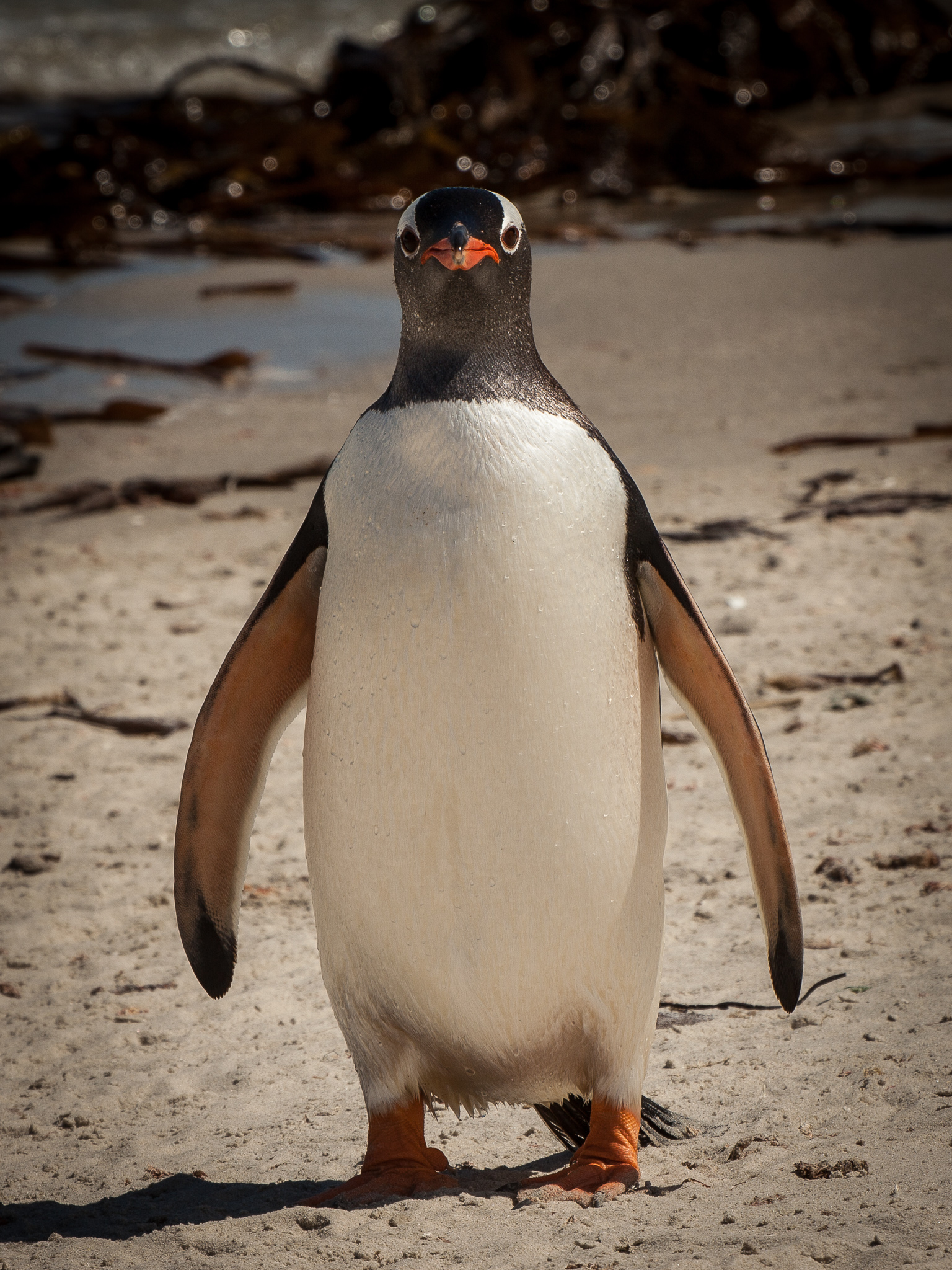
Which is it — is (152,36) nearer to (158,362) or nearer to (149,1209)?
(158,362)

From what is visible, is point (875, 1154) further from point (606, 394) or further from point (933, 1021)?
point (606, 394)

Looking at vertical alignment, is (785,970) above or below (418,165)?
below

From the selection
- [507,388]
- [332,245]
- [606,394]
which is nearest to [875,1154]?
[507,388]

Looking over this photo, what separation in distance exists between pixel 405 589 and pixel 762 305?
23.3 feet

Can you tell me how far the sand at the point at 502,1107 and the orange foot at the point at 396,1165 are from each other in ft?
0.19

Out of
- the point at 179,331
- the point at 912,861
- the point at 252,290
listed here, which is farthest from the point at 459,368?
the point at 252,290

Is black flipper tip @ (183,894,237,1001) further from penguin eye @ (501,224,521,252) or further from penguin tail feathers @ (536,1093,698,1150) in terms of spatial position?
penguin eye @ (501,224,521,252)

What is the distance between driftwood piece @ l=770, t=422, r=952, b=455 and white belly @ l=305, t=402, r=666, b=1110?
410 centimetres

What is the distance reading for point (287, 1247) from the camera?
6.62 ft

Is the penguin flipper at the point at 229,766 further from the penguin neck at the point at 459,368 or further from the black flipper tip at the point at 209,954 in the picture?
the penguin neck at the point at 459,368

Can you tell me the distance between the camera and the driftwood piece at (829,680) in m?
4.12

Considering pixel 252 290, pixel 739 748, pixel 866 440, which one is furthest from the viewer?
pixel 252 290

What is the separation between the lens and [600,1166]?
221 centimetres

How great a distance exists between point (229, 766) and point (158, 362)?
628 centimetres
